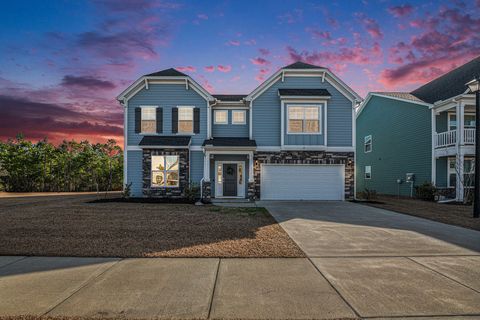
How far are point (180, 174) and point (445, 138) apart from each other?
15.9 m

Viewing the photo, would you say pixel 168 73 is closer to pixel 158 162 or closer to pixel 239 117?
pixel 239 117

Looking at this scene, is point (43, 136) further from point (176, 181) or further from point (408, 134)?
point (408, 134)

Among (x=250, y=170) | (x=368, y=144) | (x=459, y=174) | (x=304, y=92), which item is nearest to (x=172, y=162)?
(x=250, y=170)

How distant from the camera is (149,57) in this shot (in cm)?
1652

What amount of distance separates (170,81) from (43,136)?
16.4 meters

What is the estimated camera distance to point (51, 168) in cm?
2548

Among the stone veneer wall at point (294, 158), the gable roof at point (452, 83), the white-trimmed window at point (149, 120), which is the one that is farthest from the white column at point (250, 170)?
A: the gable roof at point (452, 83)

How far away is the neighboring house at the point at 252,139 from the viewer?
16.6 meters

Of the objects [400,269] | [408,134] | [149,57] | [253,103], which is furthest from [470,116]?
[149,57]

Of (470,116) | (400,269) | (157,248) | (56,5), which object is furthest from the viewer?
(470,116)

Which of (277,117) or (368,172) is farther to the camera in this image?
(368,172)

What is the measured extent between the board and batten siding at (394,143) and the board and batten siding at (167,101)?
14329 mm

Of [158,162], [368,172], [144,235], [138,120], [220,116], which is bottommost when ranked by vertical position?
[144,235]

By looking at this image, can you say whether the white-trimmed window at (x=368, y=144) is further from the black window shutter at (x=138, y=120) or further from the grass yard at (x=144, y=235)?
the black window shutter at (x=138, y=120)
